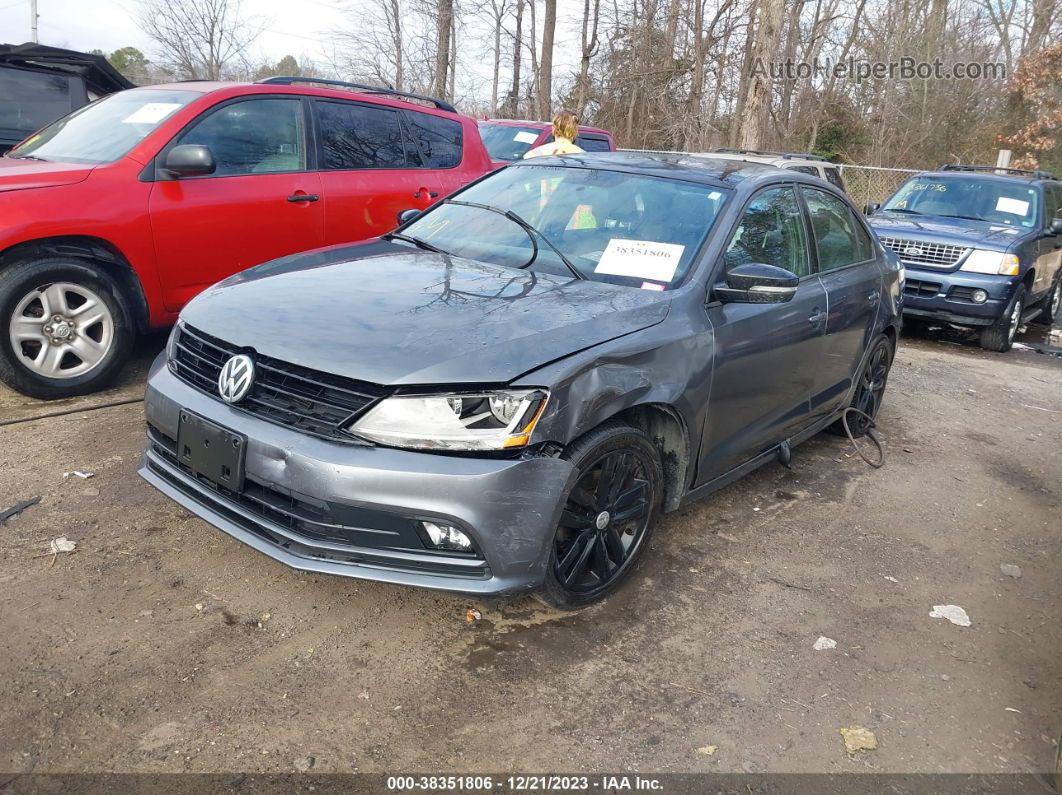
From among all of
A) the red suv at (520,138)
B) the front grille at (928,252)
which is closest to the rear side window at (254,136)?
the red suv at (520,138)

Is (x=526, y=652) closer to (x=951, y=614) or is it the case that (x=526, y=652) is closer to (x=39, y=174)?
(x=951, y=614)

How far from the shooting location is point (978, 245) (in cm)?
855

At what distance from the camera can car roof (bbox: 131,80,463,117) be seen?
5.44 meters

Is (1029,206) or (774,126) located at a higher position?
(774,126)

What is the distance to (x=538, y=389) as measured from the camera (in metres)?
2.64

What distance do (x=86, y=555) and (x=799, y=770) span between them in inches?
104

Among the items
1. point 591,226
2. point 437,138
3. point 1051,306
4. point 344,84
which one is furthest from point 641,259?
point 1051,306

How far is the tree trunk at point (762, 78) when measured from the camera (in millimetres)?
13648

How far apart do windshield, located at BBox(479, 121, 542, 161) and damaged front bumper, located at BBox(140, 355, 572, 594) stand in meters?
7.71

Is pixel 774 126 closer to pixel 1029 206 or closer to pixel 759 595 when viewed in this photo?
pixel 1029 206

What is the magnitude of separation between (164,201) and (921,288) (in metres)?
7.27

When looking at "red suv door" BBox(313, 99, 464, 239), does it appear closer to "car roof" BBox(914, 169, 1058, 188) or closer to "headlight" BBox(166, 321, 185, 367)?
"headlight" BBox(166, 321, 185, 367)

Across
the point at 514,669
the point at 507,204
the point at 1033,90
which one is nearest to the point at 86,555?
the point at 514,669

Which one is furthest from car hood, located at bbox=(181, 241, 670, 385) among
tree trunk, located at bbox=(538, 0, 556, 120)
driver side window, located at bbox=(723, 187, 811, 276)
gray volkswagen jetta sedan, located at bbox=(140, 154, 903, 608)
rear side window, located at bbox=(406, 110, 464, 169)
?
tree trunk, located at bbox=(538, 0, 556, 120)
